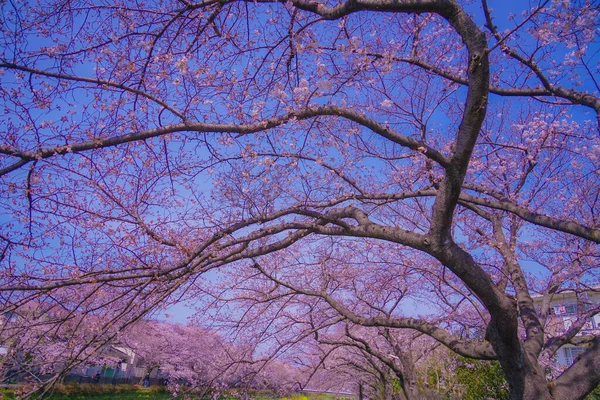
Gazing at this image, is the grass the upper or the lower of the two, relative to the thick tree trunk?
lower

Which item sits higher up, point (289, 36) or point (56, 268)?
point (289, 36)

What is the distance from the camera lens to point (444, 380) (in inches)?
561

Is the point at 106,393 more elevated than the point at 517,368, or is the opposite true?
the point at 517,368

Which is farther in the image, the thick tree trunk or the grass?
the grass

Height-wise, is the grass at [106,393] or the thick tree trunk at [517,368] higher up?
the thick tree trunk at [517,368]

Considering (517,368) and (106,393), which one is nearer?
(517,368)

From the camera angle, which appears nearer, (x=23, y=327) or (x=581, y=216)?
(x=23, y=327)

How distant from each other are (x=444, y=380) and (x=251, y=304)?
1038cm

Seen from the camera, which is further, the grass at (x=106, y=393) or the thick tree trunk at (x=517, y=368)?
the grass at (x=106, y=393)

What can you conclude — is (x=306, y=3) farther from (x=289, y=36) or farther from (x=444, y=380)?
(x=444, y=380)

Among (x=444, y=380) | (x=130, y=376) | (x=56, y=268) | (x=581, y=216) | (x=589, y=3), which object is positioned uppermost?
(x=589, y=3)

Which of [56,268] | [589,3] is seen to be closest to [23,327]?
[56,268]

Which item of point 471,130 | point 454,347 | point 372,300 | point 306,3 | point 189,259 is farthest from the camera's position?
point 372,300

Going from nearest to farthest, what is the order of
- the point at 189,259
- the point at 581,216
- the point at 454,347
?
1. the point at 189,259
2. the point at 454,347
3. the point at 581,216
